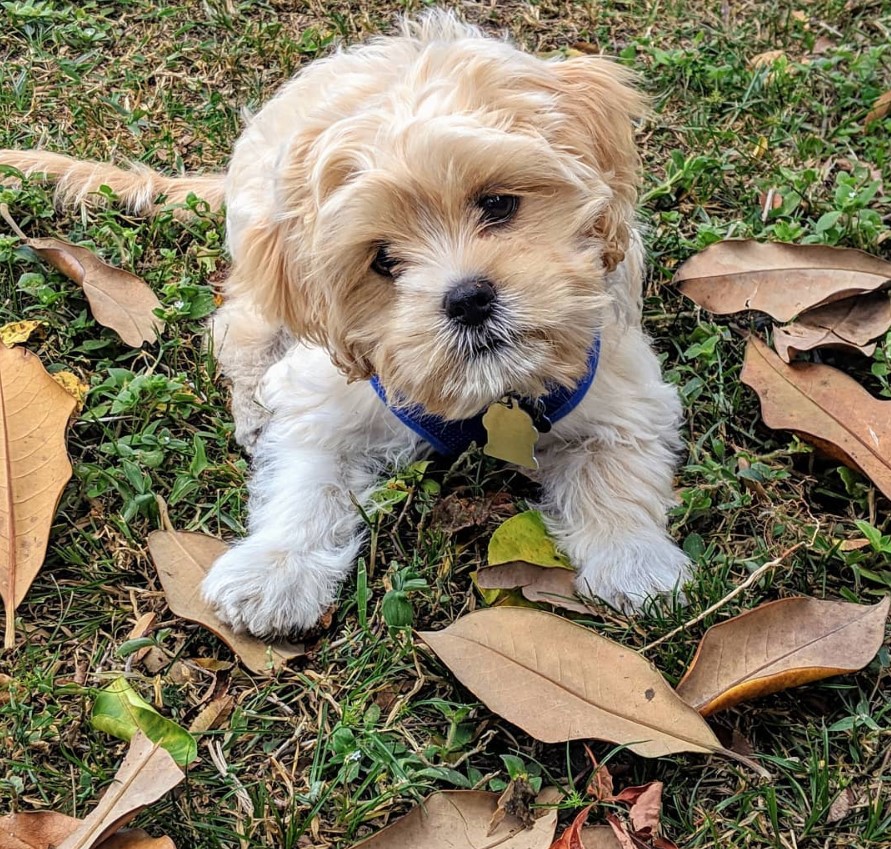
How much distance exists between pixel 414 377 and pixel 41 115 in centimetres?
280

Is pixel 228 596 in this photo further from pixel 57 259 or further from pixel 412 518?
pixel 57 259

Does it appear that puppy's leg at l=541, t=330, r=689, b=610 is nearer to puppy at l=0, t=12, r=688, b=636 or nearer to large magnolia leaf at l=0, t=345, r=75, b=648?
puppy at l=0, t=12, r=688, b=636

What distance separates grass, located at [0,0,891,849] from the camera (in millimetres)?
2348

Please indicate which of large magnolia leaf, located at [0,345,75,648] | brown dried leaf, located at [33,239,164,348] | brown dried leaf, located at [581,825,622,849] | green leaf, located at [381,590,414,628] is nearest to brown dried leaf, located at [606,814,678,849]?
brown dried leaf, located at [581,825,622,849]

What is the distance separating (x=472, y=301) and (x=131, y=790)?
1351mm

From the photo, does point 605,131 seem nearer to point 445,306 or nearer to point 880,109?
point 445,306

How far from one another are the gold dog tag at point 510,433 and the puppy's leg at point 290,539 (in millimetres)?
504

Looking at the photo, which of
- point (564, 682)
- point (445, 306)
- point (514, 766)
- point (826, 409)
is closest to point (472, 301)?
point (445, 306)

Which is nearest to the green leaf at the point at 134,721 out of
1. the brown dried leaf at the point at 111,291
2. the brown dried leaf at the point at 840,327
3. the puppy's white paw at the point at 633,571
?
the puppy's white paw at the point at 633,571

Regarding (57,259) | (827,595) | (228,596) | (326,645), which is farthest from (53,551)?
(827,595)

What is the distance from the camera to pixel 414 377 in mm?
2406

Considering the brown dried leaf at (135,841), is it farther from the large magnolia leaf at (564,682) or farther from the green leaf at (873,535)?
the green leaf at (873,535)

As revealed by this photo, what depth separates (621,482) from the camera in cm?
287

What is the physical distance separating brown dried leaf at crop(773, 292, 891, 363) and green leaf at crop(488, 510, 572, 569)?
0.95m
